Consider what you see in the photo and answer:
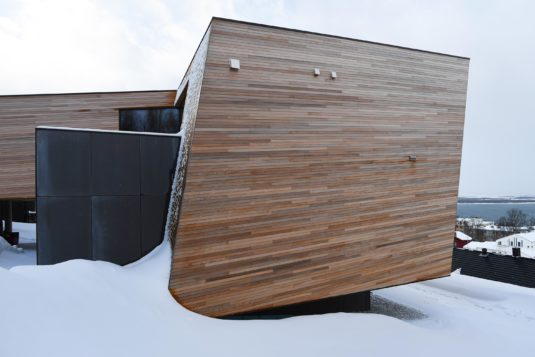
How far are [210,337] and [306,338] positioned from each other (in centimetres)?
133

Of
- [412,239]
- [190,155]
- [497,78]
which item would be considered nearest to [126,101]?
[190,155]

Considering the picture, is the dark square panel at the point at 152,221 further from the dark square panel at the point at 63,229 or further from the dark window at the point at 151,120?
the dark window at the point at 151,120

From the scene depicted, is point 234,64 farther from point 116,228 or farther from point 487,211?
point 487,211

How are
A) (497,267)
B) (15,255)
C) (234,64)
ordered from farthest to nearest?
(497,267) < (15,255) < (234,64)

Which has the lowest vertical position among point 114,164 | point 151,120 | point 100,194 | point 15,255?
point 15,255

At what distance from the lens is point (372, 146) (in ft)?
18.1

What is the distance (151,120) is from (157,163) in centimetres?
330

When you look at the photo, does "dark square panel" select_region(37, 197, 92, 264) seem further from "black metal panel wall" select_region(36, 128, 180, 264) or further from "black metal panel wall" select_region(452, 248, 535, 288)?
"black metal panel wall" select_region(452, 248, 535, 288)

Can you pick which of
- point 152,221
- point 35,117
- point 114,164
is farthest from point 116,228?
point 35,117

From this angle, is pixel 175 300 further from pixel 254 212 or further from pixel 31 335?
pixel 31 335

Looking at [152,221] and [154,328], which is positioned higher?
[152,221]

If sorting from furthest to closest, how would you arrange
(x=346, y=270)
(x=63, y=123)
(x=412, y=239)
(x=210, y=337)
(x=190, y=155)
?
(x=63, y=123)
(x=412, y=239)
(x=346, y=270)
(x=190, y=155)
(x=210, y=337)

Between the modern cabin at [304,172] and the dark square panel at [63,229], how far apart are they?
0.26ft

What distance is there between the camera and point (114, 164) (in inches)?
187
